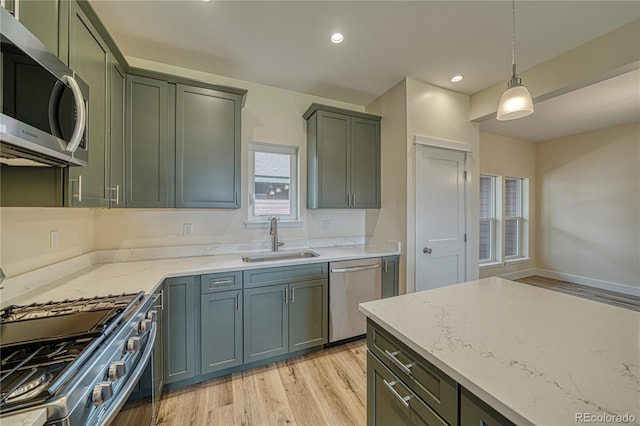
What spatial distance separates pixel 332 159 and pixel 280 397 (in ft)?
7.44

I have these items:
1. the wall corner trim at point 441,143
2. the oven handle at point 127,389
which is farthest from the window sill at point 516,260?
the oven handle at point 127,389

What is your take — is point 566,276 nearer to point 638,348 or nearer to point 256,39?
point 638,348

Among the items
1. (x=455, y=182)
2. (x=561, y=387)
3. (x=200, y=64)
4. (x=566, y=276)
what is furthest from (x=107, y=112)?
(x=566, y=276)

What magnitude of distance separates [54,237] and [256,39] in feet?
6.92

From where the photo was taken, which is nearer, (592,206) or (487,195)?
(592,206)

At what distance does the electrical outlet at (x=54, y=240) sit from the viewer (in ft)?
5.31

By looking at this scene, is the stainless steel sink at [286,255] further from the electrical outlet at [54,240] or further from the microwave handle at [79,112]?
the microwave handle at [79,112]

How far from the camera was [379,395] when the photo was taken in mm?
1106

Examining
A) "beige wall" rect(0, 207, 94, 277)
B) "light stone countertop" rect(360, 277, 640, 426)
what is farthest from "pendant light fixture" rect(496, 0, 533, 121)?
"beige wall" rect(0, 207, 94, 277)

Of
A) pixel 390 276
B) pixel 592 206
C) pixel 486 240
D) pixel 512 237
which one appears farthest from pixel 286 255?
pixel 592 206

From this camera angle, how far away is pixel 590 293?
162 inches

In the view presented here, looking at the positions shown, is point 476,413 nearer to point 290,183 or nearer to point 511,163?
point 290,183

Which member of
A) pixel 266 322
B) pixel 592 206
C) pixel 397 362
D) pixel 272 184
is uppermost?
pixel 272 184

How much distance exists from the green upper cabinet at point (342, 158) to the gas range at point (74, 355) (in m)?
1.96
